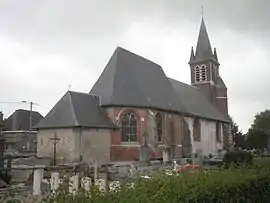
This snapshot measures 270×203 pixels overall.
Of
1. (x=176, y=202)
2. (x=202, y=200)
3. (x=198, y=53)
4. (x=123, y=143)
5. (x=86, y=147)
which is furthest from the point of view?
(x=198, y=53)

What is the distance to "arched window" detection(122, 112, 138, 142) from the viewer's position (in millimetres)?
31938

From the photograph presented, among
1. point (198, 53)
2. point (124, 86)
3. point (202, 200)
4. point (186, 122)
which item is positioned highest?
point (198, 53)

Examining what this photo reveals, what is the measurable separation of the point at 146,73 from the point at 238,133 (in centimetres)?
2603

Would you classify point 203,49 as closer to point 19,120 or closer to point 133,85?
point 133,85

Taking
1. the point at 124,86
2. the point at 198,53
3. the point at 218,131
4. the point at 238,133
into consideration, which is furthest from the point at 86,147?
the point at 238,133

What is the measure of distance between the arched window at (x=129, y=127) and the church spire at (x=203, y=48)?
920 inches

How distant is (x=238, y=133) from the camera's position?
190 feet

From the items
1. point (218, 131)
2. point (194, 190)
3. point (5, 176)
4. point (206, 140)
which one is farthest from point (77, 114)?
point (194, 190)

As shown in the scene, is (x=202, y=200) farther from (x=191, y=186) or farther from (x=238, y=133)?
(x=238, y=133)

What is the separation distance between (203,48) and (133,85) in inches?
902

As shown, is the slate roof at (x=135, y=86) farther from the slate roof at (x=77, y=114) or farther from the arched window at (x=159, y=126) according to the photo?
the slate roof at (x=77, y=114)

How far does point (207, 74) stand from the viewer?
52.2 metres

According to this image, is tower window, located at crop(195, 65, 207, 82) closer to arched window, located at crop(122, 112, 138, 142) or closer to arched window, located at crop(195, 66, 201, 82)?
arched window, located at crop(195, 66, 201, 82)

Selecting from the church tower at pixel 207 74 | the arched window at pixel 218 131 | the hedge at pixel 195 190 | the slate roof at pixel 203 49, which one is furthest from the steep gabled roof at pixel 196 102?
the hedge at pixel 195 190
